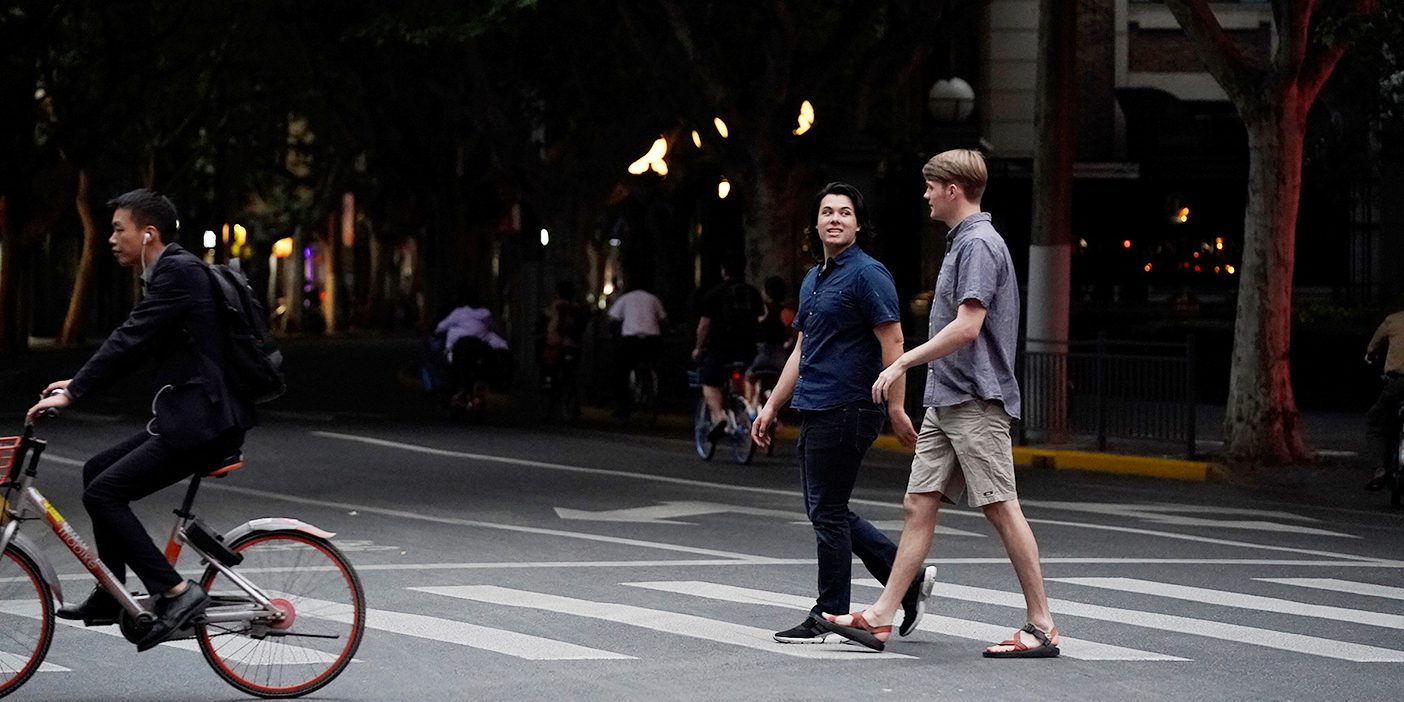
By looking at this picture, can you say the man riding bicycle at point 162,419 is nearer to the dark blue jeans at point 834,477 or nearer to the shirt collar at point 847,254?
the dark blue jeans at point 834,477

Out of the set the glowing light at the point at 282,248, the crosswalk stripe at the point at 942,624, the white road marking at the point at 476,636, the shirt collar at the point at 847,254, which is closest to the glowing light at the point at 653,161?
the crosswalk stripe at the point at 942,624

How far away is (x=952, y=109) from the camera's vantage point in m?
23.3

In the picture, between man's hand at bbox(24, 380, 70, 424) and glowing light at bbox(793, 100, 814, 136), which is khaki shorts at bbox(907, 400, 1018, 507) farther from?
glowing light at bbox(793, 100, 814, 136)

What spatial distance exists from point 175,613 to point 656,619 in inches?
103

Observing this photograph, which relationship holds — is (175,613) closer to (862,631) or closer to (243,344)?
(243,344)

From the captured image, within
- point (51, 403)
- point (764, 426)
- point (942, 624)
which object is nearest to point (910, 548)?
point (764, 426)

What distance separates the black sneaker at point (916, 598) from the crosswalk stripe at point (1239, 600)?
2.00 m

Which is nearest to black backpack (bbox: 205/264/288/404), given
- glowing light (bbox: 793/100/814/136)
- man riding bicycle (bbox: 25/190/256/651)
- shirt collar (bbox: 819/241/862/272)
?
man riding bicycle (bbox: 25/190/256/651)

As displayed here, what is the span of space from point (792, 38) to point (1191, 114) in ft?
38.3

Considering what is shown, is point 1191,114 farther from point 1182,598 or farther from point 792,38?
point 1182,598

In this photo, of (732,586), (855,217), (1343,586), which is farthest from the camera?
(1343,586)

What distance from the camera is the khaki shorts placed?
8500 millimetres

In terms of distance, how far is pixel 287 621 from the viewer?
7750mm

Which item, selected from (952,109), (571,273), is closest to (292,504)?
(952,109)
